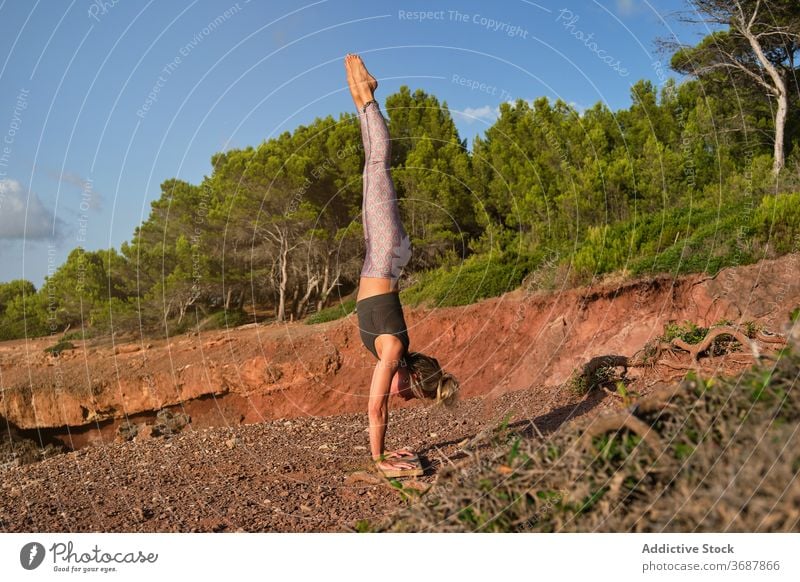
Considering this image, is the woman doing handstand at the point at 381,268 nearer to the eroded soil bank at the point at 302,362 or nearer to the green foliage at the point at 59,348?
the eroded soil bank at the point at 302,362

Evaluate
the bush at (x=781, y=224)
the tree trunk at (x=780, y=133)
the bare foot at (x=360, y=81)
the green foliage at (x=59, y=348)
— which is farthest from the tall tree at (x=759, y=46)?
the green foliage at (x=59, y=348)

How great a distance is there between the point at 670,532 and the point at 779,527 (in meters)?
0.42

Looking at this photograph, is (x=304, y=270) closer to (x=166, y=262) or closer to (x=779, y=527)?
(x=166, y=262)

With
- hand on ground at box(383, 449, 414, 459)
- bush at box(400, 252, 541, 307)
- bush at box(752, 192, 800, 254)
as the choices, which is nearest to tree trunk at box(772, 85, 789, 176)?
bush at box(752, 192, 800, 254)

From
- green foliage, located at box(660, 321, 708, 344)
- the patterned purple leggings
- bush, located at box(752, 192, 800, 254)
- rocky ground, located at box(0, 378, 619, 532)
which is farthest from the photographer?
bush, located at box(752, 192, 800, 254)

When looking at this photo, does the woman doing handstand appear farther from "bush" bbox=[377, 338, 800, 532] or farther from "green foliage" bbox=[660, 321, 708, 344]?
"green foliage" bbox=[660, 321, 708, 344]

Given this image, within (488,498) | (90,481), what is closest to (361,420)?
(90,481)

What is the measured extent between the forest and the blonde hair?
6646mm

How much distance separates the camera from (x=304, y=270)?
2180 cm

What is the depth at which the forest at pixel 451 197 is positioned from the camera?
1391cm

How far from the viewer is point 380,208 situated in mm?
4453

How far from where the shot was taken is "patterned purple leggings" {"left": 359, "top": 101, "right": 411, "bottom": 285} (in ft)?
14.6

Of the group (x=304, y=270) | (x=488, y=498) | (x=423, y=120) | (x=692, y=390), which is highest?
(x=423, y=120)

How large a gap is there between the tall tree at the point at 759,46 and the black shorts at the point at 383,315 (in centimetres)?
904
